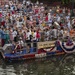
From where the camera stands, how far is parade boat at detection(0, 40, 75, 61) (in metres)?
30.8

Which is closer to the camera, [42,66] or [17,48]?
[42,66]

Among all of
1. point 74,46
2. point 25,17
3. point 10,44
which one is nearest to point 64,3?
point 25,17

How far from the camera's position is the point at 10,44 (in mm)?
31281

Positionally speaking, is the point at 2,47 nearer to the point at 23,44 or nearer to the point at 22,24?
the point at 23,44

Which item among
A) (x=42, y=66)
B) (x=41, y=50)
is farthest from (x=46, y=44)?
(x=42, y=66)

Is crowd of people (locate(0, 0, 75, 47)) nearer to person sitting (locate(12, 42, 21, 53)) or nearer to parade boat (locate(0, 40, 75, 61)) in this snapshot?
person sitting (locate(12, 42, 21, 53))

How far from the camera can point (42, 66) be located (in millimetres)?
29984

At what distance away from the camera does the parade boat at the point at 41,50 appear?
101ft

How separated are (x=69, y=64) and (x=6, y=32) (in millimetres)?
6920

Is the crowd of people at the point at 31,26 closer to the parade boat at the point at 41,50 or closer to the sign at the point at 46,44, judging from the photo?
the sign at the point at 46,44

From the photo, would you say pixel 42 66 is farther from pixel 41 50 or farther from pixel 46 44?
pixel 46 44

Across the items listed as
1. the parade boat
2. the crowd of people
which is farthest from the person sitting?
the crowd of people

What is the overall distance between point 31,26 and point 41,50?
12.4 feet

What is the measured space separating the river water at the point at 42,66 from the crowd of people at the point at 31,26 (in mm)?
2225
